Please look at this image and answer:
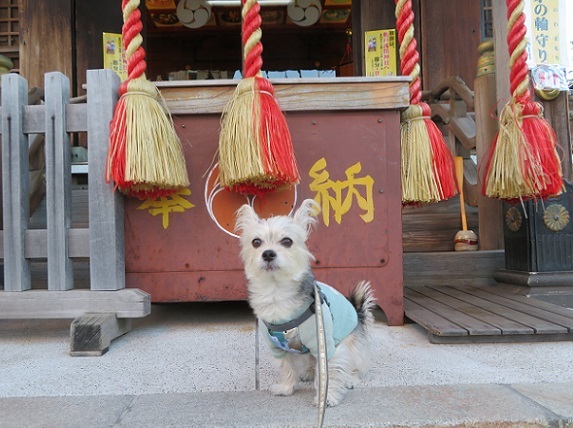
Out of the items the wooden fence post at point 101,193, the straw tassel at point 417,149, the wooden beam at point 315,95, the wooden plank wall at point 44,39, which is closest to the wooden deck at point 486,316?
the straw tassel at point 417,149

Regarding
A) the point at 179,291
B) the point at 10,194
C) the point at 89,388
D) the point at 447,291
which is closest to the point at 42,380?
the point at 89,388

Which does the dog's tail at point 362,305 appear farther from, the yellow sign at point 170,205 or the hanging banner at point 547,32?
the hanging banner at point 547,32

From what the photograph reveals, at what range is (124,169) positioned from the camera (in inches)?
97.1

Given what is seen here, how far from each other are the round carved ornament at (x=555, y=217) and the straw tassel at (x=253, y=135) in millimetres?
2116

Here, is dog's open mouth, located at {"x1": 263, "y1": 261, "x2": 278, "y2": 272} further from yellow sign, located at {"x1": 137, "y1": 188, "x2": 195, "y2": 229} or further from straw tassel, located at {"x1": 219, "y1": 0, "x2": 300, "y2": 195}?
yellow sign, located at {"x1": 137, "y1": 188, "x2": 195, "y2": 229}

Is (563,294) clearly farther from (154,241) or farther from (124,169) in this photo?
(124,169)

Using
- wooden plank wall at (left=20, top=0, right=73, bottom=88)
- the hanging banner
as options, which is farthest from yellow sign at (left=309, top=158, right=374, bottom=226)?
wooden plank wall at (left=20, top=0, right=73, bottom=88)

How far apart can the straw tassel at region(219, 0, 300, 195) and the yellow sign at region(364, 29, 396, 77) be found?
386 cm

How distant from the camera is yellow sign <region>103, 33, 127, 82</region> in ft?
19.6

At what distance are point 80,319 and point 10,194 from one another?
88 cm

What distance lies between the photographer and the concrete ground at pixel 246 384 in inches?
62.1

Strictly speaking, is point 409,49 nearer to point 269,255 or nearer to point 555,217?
point 555,217

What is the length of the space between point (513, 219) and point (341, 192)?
5.39 feet

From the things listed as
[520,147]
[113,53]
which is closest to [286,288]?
[520,147]
